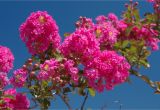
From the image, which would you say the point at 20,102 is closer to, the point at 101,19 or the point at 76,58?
the point at 76,58

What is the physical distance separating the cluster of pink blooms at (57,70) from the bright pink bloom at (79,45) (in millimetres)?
75

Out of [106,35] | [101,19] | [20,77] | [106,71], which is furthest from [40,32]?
[101,19]

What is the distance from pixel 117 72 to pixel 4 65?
2.86 feet

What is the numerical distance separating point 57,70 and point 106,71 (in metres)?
0.31

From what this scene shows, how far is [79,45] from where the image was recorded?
2.93 m

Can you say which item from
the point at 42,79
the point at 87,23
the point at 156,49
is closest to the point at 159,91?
the point at 156,49

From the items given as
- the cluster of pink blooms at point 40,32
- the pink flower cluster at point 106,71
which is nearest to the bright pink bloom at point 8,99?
the cluster of pink blooms at point 40,32

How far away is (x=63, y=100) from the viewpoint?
10.5 feet

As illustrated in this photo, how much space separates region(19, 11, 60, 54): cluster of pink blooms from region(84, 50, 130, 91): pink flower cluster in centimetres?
40

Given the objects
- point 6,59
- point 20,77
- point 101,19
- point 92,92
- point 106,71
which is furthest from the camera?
point 101,19

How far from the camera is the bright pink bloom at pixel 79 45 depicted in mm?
2934

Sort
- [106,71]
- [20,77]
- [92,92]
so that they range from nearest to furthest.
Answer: [106,71] → [20,77] → [92,92]

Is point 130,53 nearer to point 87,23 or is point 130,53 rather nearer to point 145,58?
point 145,58

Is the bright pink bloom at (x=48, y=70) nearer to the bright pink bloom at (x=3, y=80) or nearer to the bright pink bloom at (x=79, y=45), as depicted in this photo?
the bright pink bloom at (x=79, y=45)
